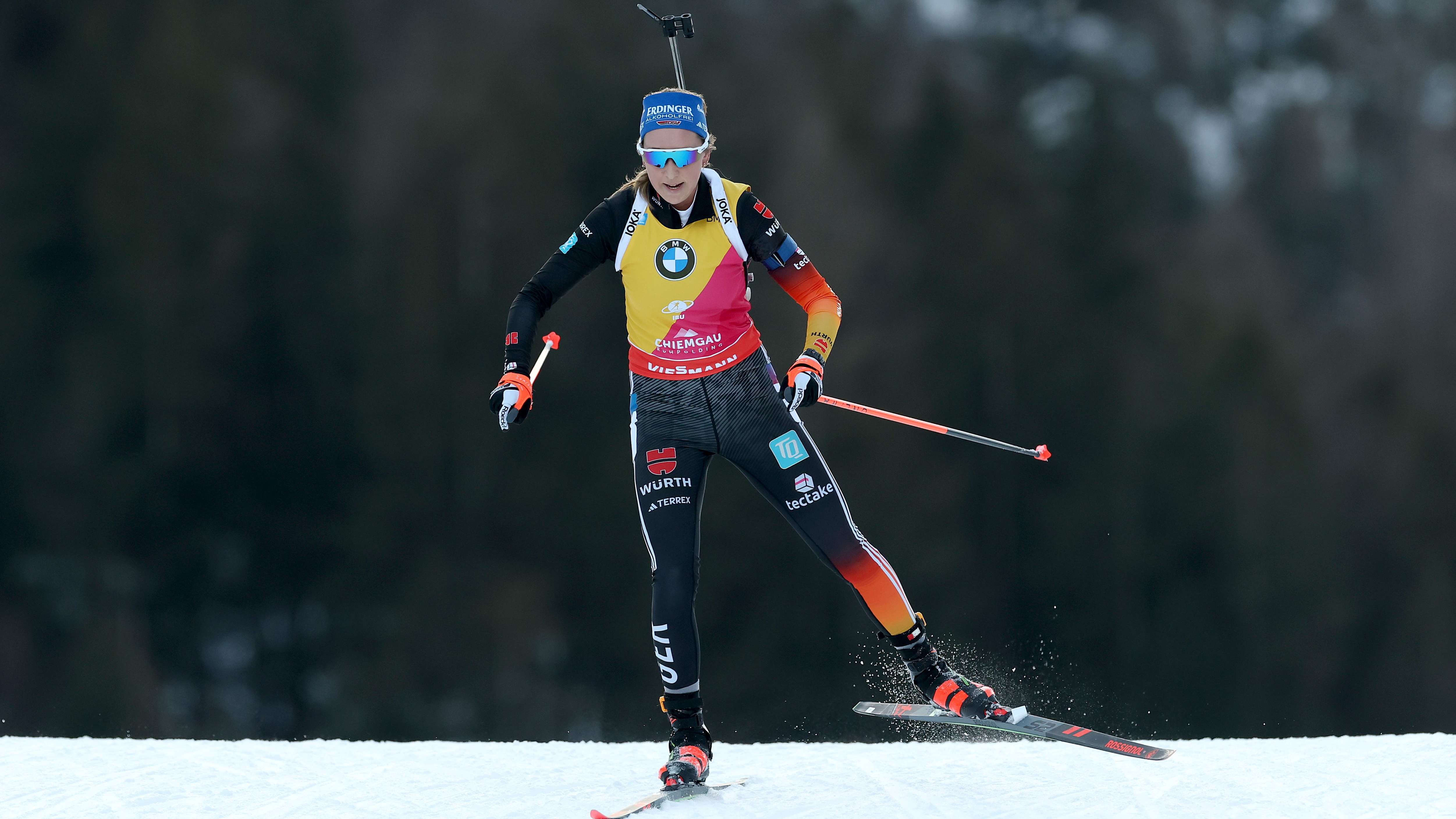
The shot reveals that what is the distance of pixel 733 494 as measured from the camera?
58.8 ft

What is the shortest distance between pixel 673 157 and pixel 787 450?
3.65 ft

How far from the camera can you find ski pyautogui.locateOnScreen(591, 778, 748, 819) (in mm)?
3852

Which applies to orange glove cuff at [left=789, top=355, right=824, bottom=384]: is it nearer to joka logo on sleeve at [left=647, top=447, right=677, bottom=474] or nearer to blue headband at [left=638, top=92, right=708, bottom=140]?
joka logo on sleeve at [left=647, top=447, right=677, bottom=474]

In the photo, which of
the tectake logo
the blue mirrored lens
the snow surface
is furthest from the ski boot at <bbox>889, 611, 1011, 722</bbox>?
the blue mirrored lens

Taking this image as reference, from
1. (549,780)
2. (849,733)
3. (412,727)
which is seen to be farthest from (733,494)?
(549,780)

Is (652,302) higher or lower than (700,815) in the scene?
higher

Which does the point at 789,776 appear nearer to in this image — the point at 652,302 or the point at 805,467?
the point at 805,467

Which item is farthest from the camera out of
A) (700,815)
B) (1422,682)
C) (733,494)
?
(1422,682)

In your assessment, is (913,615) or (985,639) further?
(985,639)

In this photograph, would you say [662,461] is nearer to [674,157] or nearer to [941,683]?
[674,157]

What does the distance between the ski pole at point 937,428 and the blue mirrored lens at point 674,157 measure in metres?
1.02

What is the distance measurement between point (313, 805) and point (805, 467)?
2.37m

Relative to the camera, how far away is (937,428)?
182 inches

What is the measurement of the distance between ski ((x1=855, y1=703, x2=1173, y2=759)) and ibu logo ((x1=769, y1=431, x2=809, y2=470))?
1.08 m
